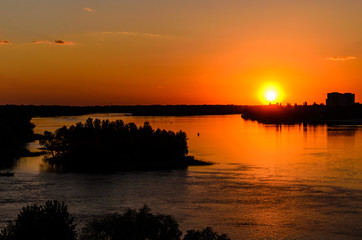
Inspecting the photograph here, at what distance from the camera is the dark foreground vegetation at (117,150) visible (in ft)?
311

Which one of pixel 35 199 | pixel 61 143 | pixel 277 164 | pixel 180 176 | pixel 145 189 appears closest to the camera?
pixel 35 199

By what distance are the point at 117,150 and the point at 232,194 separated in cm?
4401

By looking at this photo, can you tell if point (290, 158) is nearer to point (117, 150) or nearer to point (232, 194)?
point (117, 150)

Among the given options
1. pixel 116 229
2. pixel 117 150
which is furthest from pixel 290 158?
pixel 116 229

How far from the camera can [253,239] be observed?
44438 mm

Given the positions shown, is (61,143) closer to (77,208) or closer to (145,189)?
(145,189)

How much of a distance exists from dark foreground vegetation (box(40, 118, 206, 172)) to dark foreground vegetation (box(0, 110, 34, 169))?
9502mm

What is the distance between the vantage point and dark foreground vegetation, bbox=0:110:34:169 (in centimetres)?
10700

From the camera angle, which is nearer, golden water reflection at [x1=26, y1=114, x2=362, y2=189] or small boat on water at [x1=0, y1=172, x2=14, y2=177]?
small boat on water at [x1=0, y1=172, x2=14, y2=177]

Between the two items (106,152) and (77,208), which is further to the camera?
(106,152)

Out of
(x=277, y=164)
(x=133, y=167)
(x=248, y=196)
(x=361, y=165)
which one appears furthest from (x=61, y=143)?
(x=361, y=165)

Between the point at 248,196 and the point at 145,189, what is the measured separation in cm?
1532

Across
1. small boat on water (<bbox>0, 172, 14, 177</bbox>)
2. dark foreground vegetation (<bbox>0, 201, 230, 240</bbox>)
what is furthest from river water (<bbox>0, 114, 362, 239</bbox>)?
dark foreground vegetation (<bbox>0, 201, 230, 240</bbox>)

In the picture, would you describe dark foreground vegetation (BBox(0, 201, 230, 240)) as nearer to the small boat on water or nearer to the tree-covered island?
the small boat on water
